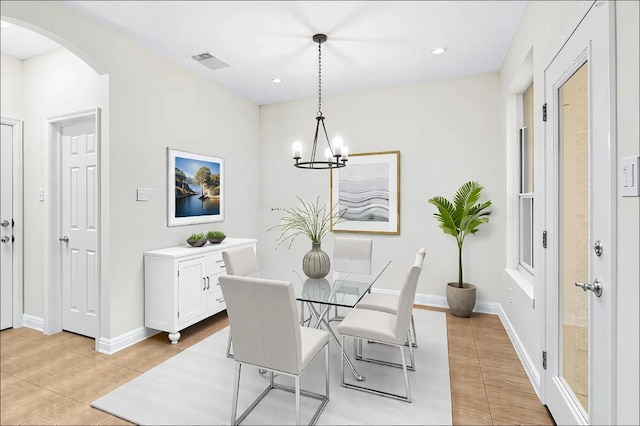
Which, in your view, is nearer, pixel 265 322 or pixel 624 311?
pixel 624 311

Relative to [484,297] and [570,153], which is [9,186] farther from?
[484,297]

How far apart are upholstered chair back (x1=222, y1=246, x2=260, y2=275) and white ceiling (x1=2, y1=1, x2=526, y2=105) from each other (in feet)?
6.30

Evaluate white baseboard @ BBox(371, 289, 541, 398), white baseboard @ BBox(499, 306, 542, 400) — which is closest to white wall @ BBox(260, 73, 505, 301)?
white baseboard @ BBox(371, 289, 541, 398)

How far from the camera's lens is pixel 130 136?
3.00 m

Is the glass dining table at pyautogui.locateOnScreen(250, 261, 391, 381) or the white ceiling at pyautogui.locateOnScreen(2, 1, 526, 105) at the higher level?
the white ceiling at pyautogui.locateOnScreen(2, 1, 526, 105)

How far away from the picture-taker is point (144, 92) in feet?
10.3

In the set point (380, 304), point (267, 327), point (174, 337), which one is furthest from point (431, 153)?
point (174, 337)

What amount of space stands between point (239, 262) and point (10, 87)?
3017 mm

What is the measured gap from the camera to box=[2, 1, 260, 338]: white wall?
2.59 metres

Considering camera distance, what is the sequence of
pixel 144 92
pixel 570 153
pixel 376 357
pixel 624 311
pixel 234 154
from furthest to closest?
pixel 234 154, pixel 144 92, pixel 376 357, pixel 570 153, pixel 624 311

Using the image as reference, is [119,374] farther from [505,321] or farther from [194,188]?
[505,321]

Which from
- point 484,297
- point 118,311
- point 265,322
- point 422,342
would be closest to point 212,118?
point 118,311

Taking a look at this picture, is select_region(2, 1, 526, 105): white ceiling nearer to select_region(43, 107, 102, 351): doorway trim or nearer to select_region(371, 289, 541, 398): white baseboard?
select_region(43, 107, 102, 351): doorway trim

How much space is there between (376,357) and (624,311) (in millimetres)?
1881
